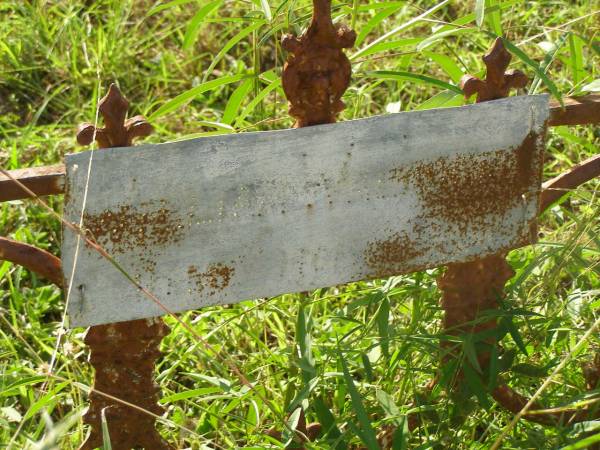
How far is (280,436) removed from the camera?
170cm

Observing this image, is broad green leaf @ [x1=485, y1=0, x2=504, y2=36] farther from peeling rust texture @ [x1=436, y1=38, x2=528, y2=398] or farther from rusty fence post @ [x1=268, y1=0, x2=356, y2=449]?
rusty fence post @ [x1=268, y1=0, x2=356, y2=449]

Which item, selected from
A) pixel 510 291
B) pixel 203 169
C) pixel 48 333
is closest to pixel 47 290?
pixel 48 333

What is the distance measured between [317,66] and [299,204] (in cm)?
22

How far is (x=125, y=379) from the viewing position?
1.57 metres

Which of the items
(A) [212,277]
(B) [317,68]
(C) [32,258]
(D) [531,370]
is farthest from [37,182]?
(D) [531,370]

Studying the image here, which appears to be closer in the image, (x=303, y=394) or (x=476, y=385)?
(x=303, y=394)

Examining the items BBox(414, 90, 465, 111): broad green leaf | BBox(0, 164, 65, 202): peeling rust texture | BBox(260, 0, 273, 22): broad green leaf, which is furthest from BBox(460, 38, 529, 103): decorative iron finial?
BBox(0, 164, 65, 202): peeling rust texture

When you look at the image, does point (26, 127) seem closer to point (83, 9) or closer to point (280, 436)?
point (83, 9)

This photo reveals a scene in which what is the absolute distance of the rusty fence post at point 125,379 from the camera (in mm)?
1529

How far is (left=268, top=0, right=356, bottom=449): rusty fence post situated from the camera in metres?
1.42

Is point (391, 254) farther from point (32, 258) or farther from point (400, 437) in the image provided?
point (32, 258)

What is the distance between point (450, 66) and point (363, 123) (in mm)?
373

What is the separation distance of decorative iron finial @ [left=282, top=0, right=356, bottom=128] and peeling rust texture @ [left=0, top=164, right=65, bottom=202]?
0.39 m

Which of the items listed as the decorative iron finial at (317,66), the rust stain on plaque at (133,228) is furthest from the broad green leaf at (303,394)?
the decorative iron finial at (317,66)
